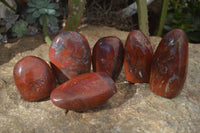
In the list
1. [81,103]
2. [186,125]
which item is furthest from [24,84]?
[186,125]

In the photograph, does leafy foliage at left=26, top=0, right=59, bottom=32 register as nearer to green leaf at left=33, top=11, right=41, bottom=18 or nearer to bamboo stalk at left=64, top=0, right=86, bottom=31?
green leaf at left=33, top=11, right=41, bottom=18

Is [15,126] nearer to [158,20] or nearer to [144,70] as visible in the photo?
[144,70]

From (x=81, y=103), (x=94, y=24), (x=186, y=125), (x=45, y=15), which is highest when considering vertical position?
(x=45, y=15)

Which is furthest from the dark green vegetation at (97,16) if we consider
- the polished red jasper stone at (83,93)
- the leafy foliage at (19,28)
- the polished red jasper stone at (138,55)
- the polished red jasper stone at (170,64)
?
the polished red jasper stone at (83,93)

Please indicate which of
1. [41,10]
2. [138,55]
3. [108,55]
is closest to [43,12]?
[41,10]

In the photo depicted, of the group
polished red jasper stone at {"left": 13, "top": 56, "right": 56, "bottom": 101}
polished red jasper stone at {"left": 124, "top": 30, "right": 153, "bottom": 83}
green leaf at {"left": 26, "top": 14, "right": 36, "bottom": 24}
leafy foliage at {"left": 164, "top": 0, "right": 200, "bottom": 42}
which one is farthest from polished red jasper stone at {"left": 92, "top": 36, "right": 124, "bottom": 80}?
leafy foliage at {"left": 164, "top": 0, "right": 200, "bottom": 42}
